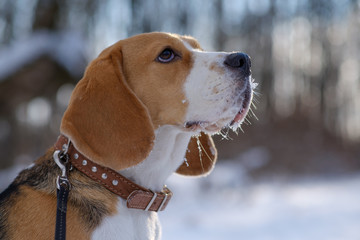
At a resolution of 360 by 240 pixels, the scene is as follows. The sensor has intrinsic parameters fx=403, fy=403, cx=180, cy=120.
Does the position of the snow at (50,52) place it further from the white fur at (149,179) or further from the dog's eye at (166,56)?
the white fur at (149,179)

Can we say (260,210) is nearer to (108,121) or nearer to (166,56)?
(166,56)

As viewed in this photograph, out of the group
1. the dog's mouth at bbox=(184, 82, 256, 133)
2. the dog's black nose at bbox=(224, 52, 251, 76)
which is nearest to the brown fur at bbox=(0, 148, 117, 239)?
the dog's mouth at bbox=(184, 82, 256, 133)

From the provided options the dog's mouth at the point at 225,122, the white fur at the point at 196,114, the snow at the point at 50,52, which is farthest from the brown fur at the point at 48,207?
the snow at the point at 50,52

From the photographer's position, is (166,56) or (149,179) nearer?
(149,179)

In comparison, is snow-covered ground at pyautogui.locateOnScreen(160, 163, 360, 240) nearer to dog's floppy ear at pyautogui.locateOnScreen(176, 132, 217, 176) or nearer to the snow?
dog's floppy ear at pyautogui.locateOnScreen(176, 132, 217, 176)

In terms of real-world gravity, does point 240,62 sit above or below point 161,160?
above

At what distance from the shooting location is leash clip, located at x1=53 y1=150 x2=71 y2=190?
2225 mm

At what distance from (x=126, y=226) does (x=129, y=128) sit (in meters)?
0.56

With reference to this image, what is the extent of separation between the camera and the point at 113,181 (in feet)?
7.61

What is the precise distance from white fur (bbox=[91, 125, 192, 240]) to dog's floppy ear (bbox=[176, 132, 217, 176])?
1.05ft

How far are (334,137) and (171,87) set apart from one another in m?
17.8

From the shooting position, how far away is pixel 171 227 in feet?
22.9

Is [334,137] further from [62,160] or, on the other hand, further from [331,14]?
[62,160]

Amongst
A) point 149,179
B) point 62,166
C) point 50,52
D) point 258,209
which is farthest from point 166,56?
point 258,209
